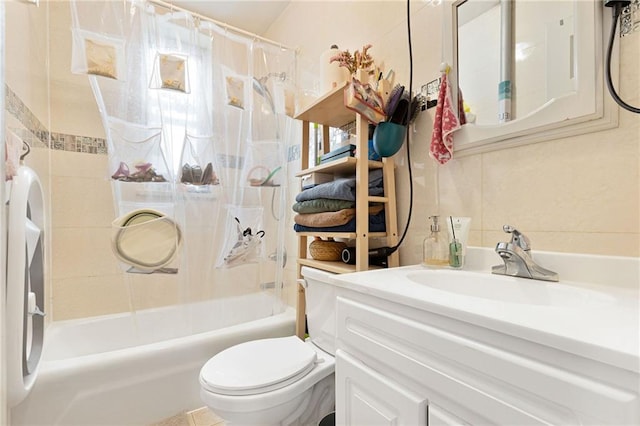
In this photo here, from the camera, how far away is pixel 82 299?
1.84m

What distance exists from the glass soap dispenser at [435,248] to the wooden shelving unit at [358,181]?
0.20m

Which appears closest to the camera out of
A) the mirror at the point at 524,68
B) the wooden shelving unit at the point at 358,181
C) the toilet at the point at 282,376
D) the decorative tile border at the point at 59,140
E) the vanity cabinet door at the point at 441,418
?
the vanity cabinet door at the point at 441,418

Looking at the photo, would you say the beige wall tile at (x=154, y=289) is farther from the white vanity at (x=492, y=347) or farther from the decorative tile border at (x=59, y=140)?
the white vanity at (x=492, y=347)

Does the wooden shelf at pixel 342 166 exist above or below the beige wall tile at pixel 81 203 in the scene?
above

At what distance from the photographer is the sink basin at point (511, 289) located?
0.68 m

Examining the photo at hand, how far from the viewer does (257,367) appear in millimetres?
1112

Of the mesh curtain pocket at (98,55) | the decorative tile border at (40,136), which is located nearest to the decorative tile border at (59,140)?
the decorative tile border at (40,136)

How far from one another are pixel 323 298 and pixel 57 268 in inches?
66.2

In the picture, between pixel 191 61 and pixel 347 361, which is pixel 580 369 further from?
pixel 191 61

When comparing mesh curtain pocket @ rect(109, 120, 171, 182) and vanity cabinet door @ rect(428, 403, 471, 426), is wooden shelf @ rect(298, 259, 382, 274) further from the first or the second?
mesh curtain pocket @ rect(109, 120, 171, 182)

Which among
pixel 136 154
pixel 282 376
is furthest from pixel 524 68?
pixel 136 154

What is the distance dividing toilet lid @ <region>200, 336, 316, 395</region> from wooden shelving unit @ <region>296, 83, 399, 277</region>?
1.22 feet

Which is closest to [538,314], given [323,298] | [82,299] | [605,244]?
[605,244]

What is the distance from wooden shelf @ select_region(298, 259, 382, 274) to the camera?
1.23m
